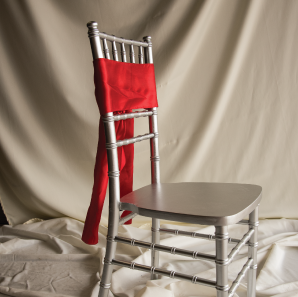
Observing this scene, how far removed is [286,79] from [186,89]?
0.54 meters

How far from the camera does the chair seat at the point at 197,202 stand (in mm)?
849

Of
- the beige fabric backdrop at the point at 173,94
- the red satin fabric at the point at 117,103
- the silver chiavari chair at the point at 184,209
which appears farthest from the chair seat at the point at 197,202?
the beige fabric backdrop at the point at 173,94

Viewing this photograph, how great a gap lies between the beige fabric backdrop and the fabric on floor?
0.74ft

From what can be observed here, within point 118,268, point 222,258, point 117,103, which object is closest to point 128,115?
point 117,103

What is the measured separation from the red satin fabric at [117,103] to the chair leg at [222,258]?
Result: 431 mm

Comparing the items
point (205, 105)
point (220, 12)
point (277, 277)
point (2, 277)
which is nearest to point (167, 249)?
point (277, 277)

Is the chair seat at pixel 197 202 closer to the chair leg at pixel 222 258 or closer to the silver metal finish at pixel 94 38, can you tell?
the chair leg at pixel 222 258

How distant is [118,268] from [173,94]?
0.95 metres

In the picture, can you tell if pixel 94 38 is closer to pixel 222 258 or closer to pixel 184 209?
pixel 184 209

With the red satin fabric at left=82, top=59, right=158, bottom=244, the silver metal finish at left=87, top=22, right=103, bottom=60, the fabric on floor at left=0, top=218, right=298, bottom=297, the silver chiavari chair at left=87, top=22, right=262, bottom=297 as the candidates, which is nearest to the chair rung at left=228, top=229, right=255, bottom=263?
the silver chiavari chair at left=87, top=22, right=262, bottom=297

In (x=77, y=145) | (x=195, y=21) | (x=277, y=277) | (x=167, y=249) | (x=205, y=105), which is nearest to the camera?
(x=167, y=249)

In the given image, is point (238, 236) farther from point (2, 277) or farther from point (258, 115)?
point (2, 277)

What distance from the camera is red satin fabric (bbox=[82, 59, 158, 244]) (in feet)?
3.25

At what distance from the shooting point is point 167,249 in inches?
37.1
